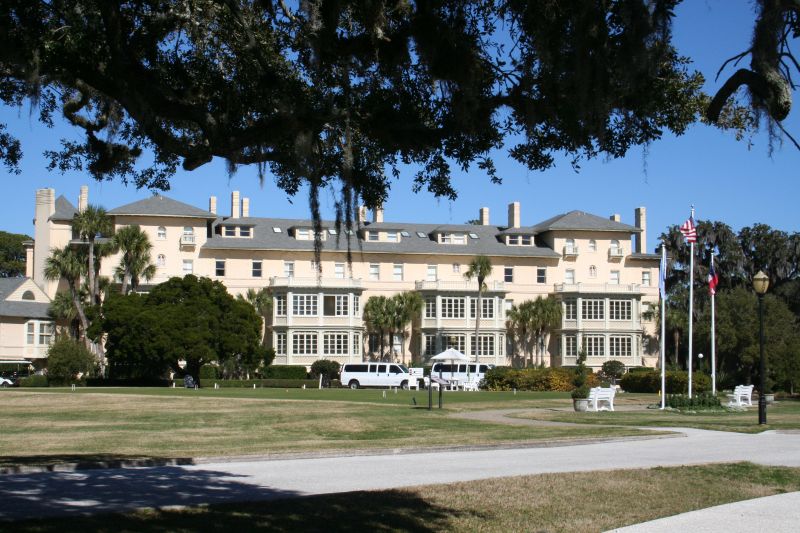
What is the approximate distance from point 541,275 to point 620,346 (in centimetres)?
888

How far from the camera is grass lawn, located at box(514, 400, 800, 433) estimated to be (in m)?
25.3

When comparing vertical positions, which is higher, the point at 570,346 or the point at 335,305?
the point at 335,305

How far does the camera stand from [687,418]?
2925cm

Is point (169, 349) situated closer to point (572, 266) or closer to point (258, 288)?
point (258, 288)

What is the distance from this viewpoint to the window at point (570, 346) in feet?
260

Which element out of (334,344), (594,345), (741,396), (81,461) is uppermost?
(81,461)

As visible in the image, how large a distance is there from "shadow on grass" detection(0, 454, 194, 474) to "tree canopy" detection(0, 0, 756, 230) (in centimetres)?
636

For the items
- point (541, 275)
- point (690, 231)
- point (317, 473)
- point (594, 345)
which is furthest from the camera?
point (541, 275)

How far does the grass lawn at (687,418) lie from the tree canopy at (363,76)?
17053mm

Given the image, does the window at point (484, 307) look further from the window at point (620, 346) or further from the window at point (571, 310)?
the window at point (620, 346)

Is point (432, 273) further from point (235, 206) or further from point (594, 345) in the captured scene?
point (235, 206)

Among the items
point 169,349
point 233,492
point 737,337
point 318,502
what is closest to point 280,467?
point 233,492

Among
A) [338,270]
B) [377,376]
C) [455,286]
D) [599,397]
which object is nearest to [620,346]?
[455,286]

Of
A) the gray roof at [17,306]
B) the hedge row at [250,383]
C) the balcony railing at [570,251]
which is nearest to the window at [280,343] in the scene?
the hedge row at [250,383]
